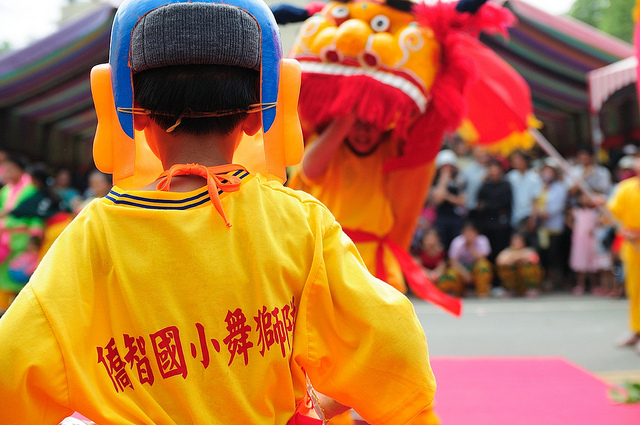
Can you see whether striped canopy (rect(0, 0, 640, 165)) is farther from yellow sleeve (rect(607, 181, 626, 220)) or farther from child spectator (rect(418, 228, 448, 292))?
yellow sleeve (rect(607, 181, 626, 220))

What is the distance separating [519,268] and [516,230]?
57 cm

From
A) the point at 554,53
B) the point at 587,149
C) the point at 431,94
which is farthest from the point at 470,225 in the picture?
the point at 431,94

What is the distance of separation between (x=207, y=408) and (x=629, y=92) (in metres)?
7.58

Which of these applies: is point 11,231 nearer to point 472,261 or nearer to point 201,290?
point 472,261

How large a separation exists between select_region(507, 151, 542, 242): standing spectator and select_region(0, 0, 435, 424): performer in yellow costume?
7.71 m

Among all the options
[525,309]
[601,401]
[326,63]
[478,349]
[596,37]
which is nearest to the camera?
[326,63]

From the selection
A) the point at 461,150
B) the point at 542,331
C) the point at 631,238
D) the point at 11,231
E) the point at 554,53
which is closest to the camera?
the point at 631,238

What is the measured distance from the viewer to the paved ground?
17.3 feet

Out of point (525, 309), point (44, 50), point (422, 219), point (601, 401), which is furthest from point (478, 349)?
point (44, 50)

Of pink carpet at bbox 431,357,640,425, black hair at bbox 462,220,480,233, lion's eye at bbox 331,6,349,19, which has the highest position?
lion's eye at bbox 331,6,349,19

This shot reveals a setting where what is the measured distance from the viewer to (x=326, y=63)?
106 inches

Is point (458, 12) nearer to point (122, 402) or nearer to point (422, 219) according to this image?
point (122, 402)

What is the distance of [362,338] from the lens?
125 centimetres

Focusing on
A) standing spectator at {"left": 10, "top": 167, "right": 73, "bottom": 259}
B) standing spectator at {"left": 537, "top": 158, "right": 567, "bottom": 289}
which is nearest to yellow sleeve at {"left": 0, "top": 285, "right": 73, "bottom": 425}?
standing spectator at {"left": 10, "top": 167, "right": 73, "bottom": 259}
